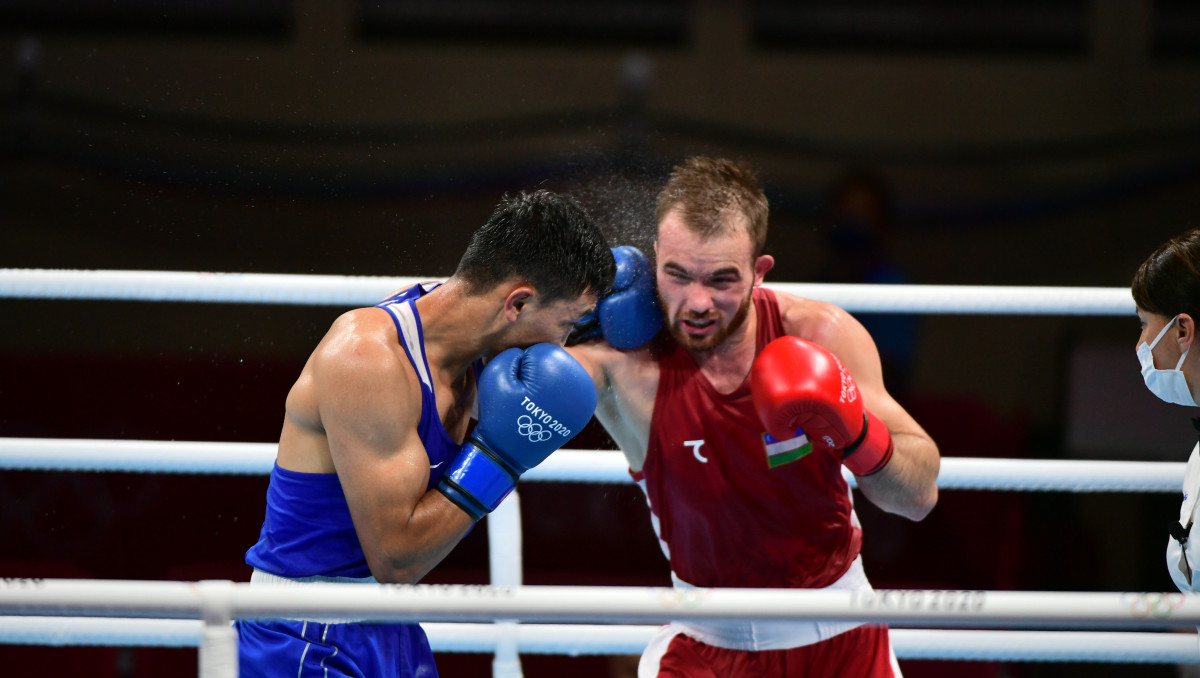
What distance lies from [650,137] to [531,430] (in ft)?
20.1

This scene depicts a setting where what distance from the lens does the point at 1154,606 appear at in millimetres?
1235

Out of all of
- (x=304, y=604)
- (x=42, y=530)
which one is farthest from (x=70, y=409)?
(x=304, y=604)

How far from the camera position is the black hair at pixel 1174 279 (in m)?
1.76

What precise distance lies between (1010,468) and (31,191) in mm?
7023

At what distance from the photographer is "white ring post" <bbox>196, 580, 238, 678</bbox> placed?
122 cm

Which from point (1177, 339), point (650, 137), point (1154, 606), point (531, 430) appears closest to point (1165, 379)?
point (1177, 339)

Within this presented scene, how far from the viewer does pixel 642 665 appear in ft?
6.86

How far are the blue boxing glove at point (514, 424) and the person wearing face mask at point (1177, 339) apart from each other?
0.98m

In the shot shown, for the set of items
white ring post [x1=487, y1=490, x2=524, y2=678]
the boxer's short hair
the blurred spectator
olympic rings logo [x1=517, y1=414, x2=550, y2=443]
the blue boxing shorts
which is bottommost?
the blue boxing shorts

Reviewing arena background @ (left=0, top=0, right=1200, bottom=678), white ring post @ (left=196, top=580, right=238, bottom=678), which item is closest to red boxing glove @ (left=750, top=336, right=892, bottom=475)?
white ring post @ (left=196, top=580, right=238, bottom=678)

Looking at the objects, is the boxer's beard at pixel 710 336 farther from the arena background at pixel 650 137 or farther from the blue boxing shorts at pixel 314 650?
the arena background at pixel 650 137

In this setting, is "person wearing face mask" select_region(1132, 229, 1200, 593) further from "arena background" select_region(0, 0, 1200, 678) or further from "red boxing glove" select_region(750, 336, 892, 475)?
"arena background" select_region(0, 0, 1200, 678)

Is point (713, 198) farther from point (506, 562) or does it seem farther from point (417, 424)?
point (506, 562)

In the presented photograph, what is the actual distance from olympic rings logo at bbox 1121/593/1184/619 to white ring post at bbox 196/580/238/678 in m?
1.05
